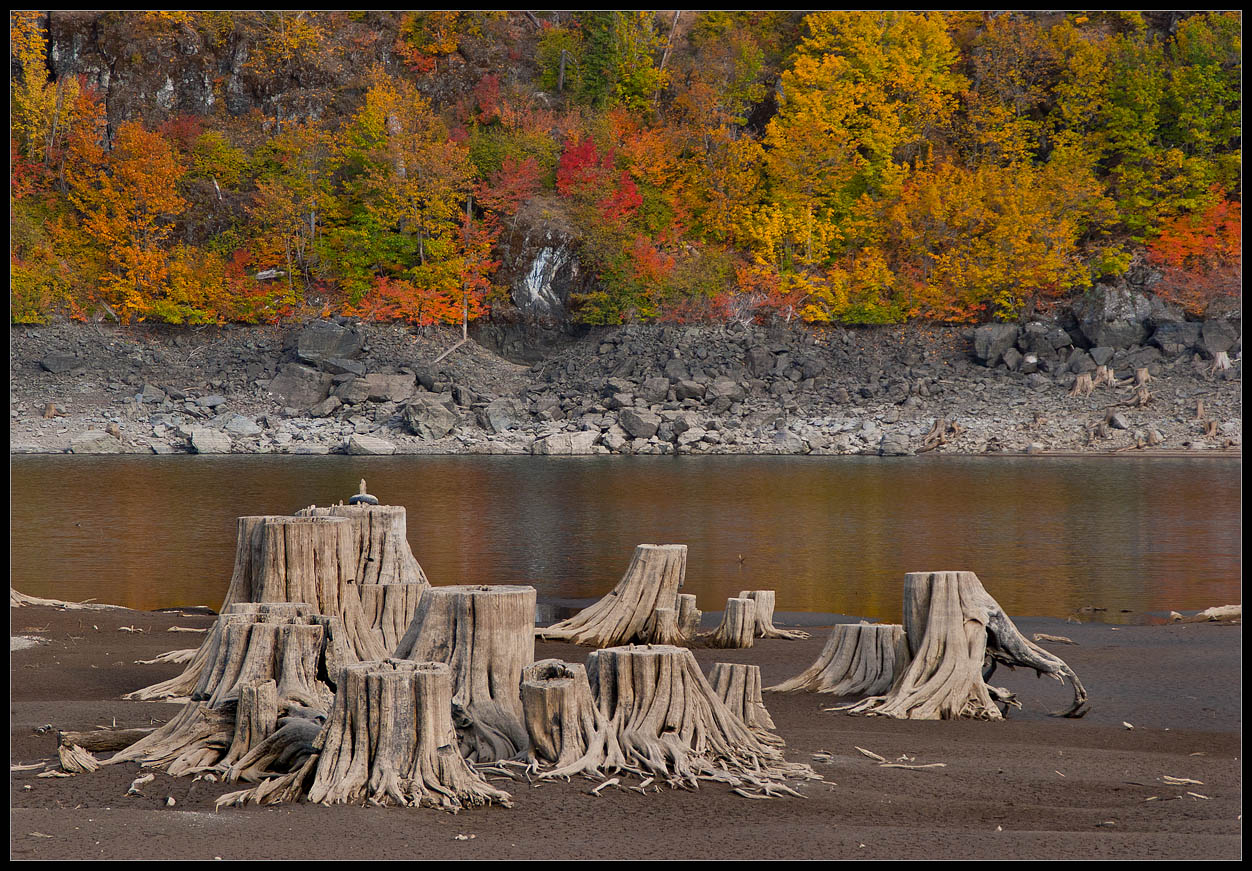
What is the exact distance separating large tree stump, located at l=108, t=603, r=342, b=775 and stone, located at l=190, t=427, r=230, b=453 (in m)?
34.9

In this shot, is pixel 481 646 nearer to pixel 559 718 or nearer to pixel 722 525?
pixel 559 718

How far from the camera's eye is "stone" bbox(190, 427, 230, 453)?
39312 mm

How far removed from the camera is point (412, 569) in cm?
847

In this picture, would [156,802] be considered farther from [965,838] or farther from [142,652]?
[142,652]

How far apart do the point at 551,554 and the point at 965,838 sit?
493 inches

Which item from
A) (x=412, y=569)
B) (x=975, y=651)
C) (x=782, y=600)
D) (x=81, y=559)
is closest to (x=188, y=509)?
(x=81, y=559)

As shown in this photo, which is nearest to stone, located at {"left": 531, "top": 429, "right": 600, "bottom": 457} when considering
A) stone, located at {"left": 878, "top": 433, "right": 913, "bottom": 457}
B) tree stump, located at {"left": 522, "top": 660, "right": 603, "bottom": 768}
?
stone, located at {"left": 878, "top": 433, "right": 913, "bottom": 457}

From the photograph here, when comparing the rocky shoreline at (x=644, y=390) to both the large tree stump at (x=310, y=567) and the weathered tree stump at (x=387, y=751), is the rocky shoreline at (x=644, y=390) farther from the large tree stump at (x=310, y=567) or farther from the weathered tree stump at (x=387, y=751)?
the weathered tree stump at (x=387, y=751)

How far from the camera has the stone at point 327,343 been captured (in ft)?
150

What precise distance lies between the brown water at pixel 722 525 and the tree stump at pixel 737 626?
9.14 ft

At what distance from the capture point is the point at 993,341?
45.5m

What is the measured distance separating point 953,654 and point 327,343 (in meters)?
41.5

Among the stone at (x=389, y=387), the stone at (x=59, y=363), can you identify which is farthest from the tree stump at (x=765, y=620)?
the stone at (x=59, y=363)

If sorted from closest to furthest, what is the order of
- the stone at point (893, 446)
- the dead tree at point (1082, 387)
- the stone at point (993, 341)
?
the stone at point (893, 446) < the dead tree at point (1082, 387) < the stone at point (993, 341)
